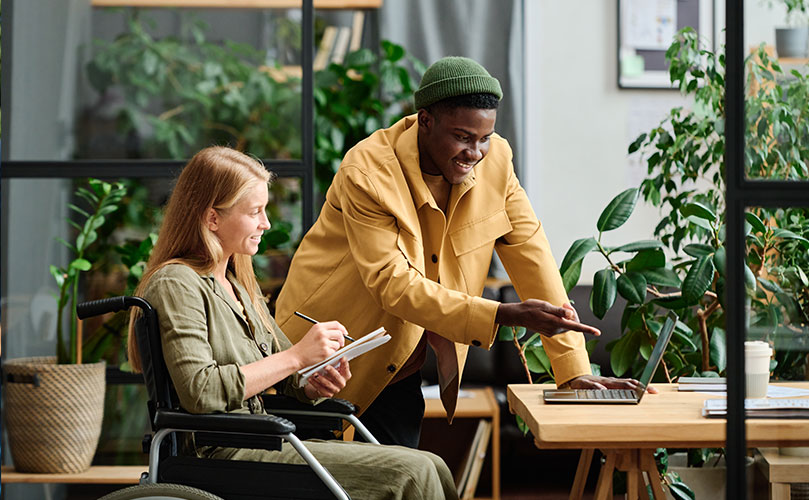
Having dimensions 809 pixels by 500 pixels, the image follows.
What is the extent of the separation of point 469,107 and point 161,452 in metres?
0.93

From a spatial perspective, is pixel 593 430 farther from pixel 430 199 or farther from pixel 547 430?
pixel 430 199

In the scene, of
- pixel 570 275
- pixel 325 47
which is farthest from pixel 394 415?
pixel 325 47

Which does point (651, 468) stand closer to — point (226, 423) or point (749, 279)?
point (749, 279)

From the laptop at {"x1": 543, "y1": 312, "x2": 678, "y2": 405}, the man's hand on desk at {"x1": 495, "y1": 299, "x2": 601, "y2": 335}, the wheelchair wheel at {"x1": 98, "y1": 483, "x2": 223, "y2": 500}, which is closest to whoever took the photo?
the wheelchair wheel at {"x1": 98, "y1": 483, "x2": 223, "y2": 500}

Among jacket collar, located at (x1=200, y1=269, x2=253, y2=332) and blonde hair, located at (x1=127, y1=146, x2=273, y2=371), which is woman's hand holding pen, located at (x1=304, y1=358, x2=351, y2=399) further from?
blonde hair, located at (x1=127, y1=146, x2=273, y2=371)

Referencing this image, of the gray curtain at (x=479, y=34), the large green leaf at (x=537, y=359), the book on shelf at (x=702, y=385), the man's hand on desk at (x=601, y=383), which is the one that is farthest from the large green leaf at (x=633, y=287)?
the gray curtain at (x=479, y=34)

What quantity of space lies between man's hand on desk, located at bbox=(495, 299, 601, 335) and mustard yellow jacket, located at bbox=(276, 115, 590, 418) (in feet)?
0.35

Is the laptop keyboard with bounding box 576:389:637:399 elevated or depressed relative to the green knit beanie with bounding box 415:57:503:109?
depressed

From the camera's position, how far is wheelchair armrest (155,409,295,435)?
60.2 inches

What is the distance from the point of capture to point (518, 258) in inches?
83.7

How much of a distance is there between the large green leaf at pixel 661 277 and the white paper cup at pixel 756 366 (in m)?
0.97

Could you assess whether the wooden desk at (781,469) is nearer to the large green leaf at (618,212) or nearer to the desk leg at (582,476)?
the desk leg at (582,476)

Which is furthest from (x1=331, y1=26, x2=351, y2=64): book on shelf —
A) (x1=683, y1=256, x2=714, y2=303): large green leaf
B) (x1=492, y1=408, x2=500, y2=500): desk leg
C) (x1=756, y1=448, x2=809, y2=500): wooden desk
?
(x1=756, y1=448, x2=809, y2=500): wooden desk

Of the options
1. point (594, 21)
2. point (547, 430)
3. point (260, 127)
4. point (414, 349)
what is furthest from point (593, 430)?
point (594, 21)
